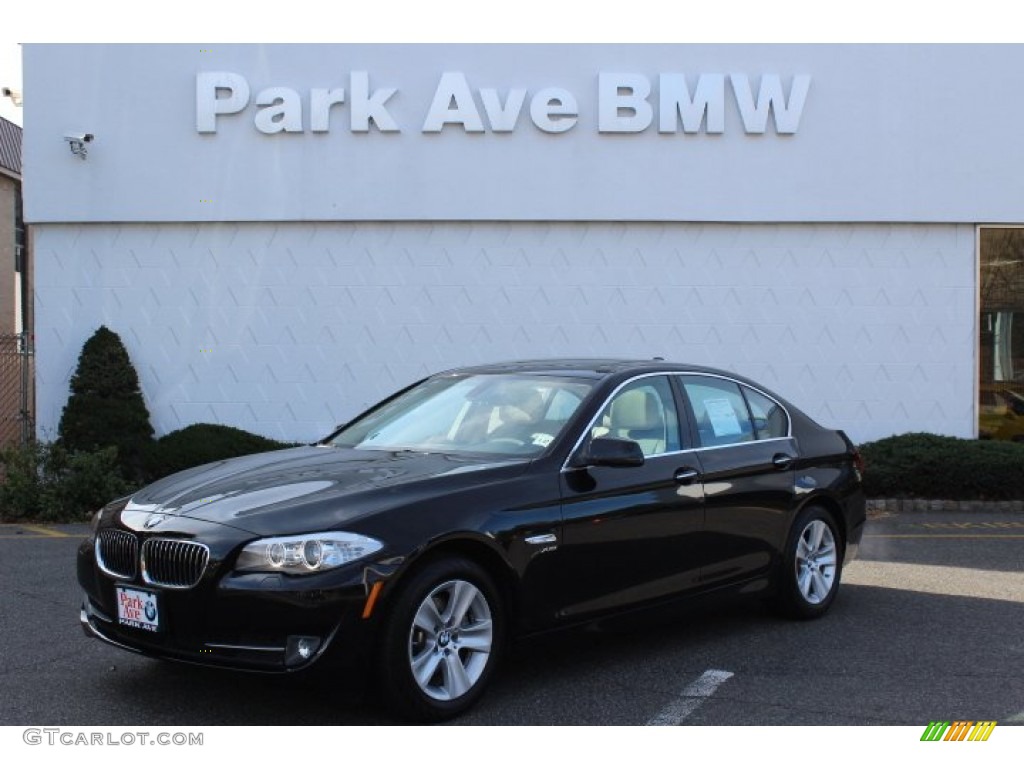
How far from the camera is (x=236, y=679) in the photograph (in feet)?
17.8

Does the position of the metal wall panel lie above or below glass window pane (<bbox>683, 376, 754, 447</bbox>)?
above

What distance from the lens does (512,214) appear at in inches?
555

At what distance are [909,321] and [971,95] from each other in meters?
2.87

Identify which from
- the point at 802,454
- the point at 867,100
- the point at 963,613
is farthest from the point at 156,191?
the point at 963,613

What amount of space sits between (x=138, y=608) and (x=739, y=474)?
3360 millimetres

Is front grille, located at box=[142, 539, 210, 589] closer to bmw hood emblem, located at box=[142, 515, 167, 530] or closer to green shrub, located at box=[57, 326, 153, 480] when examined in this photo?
bmw hood emblem, located at box=[142, 515, 167, 530]

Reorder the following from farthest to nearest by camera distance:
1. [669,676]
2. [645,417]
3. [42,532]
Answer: [42,532] → [645,417] → [669,676]

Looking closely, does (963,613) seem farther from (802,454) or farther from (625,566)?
(625,566)

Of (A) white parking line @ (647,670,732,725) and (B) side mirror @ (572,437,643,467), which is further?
(B) side mirror @ (572,437,643,467)

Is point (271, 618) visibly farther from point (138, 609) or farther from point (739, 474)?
point (739, 474)

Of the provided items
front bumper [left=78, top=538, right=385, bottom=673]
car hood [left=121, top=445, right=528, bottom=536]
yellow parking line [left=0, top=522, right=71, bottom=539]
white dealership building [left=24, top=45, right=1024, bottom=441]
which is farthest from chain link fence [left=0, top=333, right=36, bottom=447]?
front bumper [left=78, top=538, right=385, bottom=673]

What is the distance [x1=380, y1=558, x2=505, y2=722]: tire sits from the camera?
15.3 feet

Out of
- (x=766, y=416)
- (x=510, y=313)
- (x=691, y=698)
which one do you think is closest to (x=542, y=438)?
(x=691, y=698)

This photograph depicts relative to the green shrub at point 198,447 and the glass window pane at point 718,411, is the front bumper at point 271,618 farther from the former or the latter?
the green shrub at point 198,447
